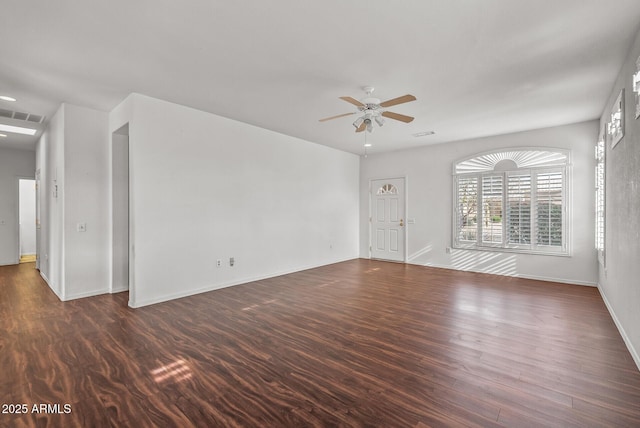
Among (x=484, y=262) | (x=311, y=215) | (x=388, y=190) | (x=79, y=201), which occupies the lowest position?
(x=484, y=262)

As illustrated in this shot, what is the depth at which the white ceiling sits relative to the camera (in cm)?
236

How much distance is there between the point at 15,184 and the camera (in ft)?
23.8

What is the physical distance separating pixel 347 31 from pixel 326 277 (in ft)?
14.0

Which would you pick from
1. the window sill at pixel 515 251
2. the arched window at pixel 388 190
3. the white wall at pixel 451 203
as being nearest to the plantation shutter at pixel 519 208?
the window sill at pixel 515 251

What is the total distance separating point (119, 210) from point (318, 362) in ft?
12.8

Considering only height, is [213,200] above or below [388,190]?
below

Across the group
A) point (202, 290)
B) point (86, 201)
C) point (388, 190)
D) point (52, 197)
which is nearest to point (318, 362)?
point (202, 290)

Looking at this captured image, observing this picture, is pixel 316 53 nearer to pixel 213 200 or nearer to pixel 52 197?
pixel 213 200

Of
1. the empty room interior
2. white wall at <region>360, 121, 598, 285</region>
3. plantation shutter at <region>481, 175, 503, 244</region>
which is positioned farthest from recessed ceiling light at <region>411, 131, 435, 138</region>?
plantation shutter at <region>481, 175, 503, 244</region>

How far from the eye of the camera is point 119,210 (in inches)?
184

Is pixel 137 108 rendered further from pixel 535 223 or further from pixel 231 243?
pixel 535 223

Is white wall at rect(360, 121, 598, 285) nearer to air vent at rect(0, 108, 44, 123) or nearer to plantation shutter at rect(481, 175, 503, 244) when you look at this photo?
plantation shutter at rect(481, 175, 503, 244)

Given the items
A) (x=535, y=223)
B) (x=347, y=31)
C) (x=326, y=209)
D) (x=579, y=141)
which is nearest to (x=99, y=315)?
(x=347, y=31)

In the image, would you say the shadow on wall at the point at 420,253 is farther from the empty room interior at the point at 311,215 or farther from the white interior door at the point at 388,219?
the white interior door at the point at 388,219
